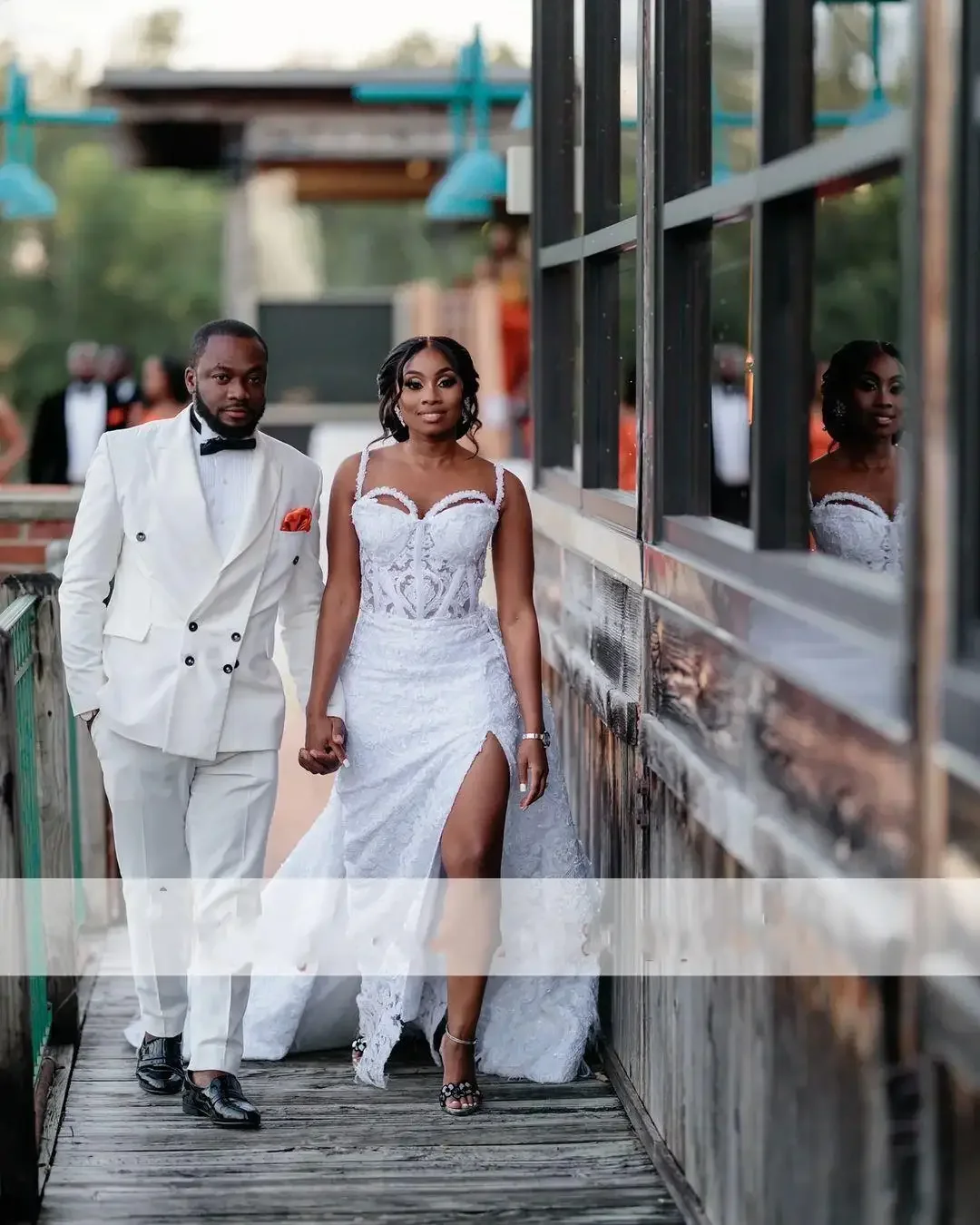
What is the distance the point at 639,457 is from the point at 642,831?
2.90 ft

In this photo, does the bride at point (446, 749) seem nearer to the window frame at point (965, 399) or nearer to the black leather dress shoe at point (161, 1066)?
the black leather dress shoe at point (161, 1066)

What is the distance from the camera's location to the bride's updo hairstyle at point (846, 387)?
4633 mm

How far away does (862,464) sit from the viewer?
4.57m

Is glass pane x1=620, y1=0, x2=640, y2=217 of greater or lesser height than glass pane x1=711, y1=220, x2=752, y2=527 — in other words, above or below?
above

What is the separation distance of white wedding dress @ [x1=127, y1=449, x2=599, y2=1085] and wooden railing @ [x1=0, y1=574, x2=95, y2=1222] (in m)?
0.37

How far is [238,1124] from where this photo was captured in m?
4.64

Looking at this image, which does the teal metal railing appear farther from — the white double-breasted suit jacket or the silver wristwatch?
the silver wristwatch

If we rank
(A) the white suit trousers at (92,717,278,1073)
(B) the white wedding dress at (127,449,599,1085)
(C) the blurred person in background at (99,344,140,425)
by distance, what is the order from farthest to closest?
(C) the blurred person in background at (99,344,140,425), (B) the white wedding dress at (127,449,599,1085), (A) the white suit trousers at (92,717,278,1073)

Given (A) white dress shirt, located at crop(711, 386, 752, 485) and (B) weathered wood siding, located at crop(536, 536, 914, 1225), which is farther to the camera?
(A) white dress shirt, located at crop(711, 386, 752, 485)

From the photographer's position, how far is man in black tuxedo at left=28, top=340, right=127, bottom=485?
13016mm

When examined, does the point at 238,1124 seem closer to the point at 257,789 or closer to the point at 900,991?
the point at 257,789

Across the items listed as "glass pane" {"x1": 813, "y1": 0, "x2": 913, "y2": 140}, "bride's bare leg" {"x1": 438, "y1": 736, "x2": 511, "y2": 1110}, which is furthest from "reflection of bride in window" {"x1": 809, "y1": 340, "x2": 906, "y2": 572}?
"bride's bare leg" {"x1": 438, "y1": 736, "x2": 511, "y2": 1110}

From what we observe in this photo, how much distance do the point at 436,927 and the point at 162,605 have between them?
1.17 metres

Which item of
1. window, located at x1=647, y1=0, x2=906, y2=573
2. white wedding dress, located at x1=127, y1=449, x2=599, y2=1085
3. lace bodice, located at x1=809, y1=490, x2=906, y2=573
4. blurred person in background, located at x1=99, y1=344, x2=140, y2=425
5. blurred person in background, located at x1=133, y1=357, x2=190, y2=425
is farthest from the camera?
blurred person in background, located at x1=99, y1=344, x2=140, y2=425
